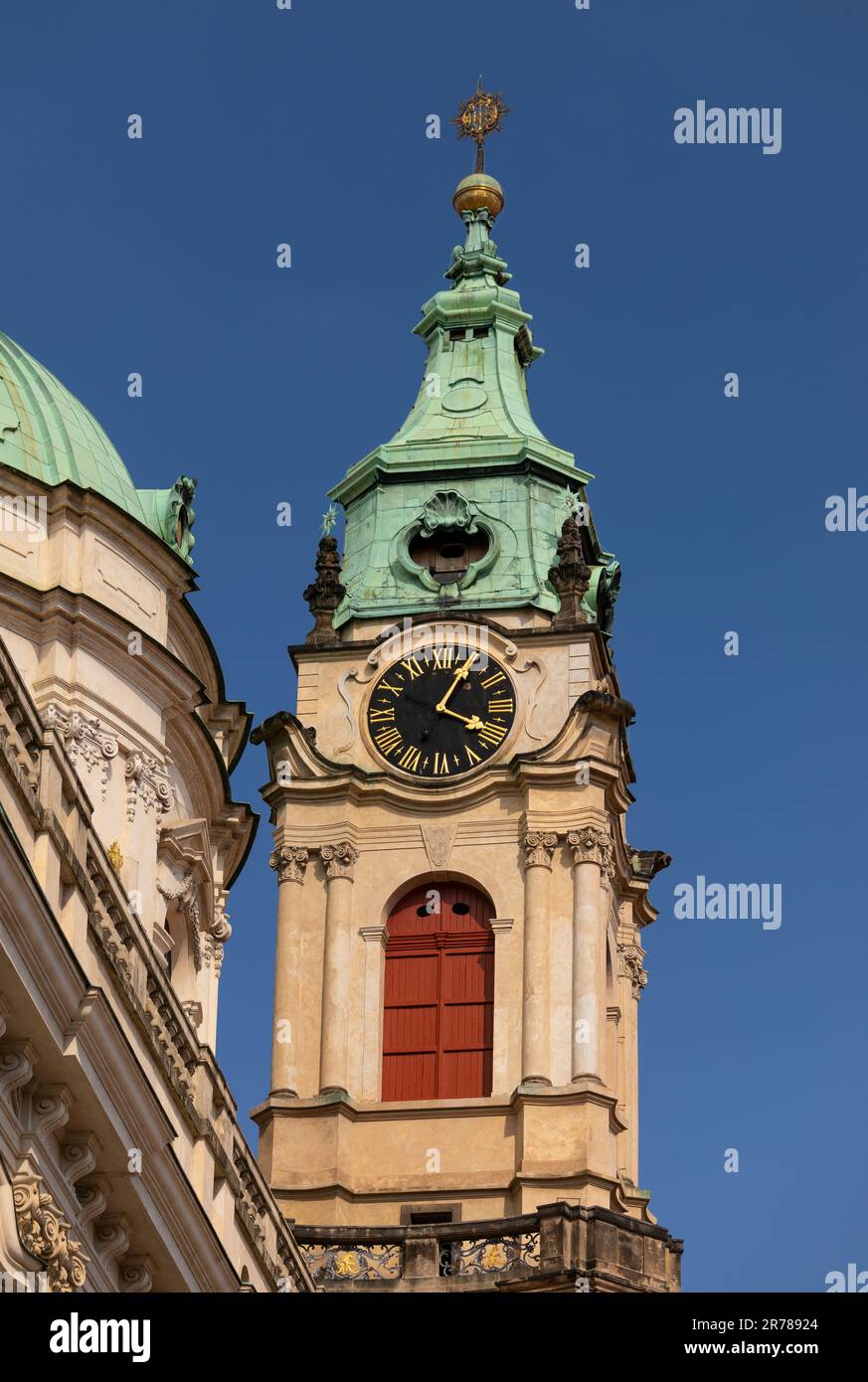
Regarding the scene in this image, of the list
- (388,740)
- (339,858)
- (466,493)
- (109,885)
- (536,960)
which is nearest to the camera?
(109,885)

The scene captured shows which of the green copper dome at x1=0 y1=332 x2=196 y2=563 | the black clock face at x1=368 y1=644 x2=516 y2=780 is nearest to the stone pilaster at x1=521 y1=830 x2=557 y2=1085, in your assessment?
the black clock face at x1=368 y1=644 x2=516 y2=780

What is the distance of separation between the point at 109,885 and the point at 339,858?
37.8 m

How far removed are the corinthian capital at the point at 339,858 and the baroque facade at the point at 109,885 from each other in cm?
1767

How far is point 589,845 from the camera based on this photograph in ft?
201

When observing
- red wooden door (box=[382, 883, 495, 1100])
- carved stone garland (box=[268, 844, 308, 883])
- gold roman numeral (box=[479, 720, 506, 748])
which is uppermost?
gold roman numeral (box=[479, 720, 506, 748])

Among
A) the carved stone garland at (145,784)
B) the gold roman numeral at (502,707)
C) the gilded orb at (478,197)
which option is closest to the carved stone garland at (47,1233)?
the carved stone garland at (145,784)

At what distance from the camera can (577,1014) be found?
59562 mm

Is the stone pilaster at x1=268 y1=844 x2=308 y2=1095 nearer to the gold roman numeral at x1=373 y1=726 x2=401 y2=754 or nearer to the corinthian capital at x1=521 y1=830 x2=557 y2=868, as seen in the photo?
the gold roman numeral at x1=373 y1=726 x2=401 y2=754

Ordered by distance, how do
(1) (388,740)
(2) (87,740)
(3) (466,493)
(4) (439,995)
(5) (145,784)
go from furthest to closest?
1. (3) (466,493)
2. (1) (388,740)
3. (4) (439,995)
4. (5) (145,784)
5. (2) (87,740)

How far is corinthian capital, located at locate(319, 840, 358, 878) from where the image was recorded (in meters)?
62.1

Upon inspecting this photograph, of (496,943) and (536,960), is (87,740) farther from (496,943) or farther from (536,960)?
(496,943)

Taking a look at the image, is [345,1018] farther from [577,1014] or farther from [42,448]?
[42,448]

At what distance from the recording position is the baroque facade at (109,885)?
22.2 m

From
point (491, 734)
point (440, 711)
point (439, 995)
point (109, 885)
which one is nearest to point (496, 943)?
point (439, 995)
